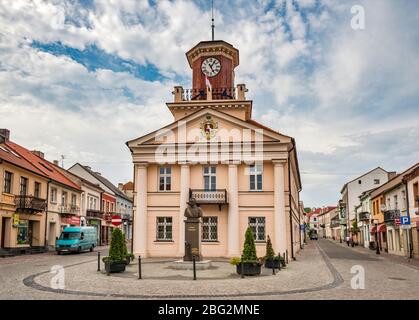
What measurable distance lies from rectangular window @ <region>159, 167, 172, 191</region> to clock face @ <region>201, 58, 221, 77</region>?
8569 millimetres

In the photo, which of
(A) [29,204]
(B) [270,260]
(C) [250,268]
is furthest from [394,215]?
(A) [29,204]

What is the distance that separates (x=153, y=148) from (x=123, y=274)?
1226cm

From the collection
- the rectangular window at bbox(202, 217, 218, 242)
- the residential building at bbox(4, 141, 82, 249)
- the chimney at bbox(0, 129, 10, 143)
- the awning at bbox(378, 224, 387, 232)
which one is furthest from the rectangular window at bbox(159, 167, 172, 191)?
the awning at bbox(378, 224, 387, 232)

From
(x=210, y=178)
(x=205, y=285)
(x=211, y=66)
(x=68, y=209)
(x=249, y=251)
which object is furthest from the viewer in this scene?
(x=68, y=209)

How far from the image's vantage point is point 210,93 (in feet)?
106

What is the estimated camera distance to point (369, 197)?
4894cm

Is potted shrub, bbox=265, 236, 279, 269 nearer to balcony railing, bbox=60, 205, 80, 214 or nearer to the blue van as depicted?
the blue van

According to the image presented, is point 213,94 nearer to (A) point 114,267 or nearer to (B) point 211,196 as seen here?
(B) point 211,196

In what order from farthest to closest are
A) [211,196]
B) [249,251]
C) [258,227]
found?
1. [258,227]
2. [211,196]
3. [249,251]

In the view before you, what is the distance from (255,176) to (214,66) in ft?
32.2

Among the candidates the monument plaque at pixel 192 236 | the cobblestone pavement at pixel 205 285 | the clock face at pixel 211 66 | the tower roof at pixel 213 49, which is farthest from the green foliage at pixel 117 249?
the tower roof at pixel 213 49

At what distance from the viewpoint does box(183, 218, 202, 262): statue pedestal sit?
821 inches

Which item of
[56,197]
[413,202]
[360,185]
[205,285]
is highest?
[360,185]
